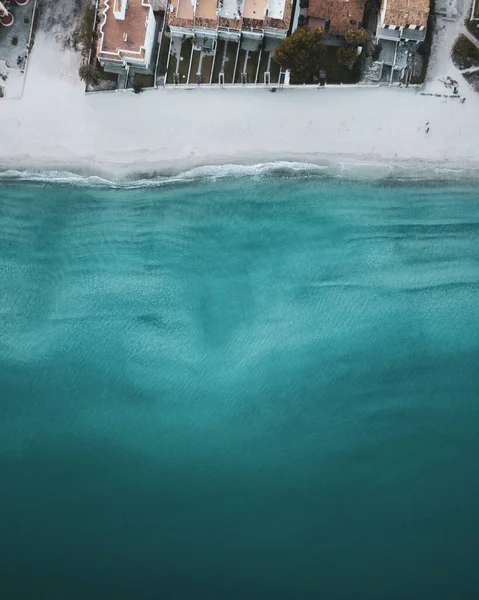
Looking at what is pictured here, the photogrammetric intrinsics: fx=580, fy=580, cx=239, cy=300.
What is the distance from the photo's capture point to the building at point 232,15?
27.2 metres

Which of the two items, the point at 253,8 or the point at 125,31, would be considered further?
the point at 253,8

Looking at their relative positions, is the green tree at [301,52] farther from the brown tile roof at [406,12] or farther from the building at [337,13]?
the brown tile roof at [406,12]

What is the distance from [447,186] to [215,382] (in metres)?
15.3

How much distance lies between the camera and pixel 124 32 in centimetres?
2723

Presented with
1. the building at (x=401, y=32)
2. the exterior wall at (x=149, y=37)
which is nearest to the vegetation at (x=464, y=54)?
the building at (x=401, y=32)

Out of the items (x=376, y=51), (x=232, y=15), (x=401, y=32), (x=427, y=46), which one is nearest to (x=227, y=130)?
(x=232, y=15)

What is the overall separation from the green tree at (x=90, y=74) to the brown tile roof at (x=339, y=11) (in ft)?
35.2

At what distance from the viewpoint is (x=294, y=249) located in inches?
1155

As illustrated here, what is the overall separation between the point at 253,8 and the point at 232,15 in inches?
41.9

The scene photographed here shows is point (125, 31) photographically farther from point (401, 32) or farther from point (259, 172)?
point (401, 32)

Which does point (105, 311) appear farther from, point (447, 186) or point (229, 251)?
point (447, 186)

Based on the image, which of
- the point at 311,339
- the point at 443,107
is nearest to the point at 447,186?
the point at 443,107

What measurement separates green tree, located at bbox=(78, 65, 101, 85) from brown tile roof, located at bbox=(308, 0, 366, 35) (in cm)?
1073

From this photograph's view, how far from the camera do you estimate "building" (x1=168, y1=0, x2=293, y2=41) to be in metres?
27.2
